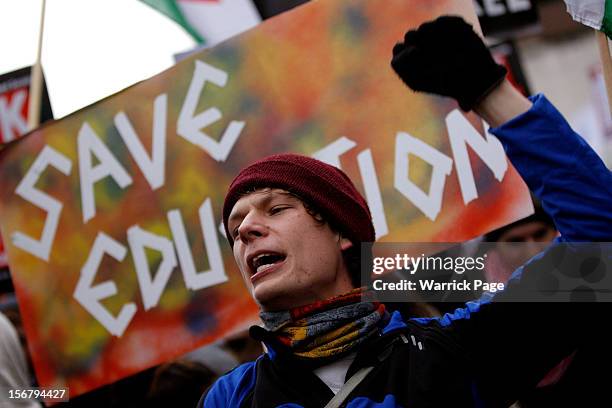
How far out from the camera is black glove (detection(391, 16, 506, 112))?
1645 millimetres

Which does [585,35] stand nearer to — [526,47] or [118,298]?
[526,47]

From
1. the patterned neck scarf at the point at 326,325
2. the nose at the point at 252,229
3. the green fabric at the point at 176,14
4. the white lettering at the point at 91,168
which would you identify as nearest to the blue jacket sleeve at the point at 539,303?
the patterned neck scarf at the point at 326,325

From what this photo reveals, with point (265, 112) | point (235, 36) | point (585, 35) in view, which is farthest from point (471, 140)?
point (585, 35)

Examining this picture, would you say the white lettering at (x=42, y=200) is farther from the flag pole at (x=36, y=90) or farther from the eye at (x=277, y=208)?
the eye at (x=277, y=208)

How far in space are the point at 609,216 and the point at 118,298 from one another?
193 centimetres

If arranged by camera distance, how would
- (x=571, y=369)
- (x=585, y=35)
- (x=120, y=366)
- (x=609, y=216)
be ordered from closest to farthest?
(x=609, y=216) → (x=571, y=369) → (x=120, y=366) → (x=585, y=35)

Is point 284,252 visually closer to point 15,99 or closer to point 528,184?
point 528,184

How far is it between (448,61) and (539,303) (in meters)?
0.50

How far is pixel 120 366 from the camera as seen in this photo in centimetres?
308

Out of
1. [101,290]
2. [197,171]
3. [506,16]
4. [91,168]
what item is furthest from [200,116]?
[506,16]

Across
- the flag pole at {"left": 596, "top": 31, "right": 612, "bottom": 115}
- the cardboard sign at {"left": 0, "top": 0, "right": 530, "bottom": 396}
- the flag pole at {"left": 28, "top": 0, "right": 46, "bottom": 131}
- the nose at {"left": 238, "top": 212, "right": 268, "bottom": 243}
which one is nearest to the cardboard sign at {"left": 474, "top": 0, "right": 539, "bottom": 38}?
the cardboard sign at {"left": 0, "top": 0, "right": 530, "bottom": 396}

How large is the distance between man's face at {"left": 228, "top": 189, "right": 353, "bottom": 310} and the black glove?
459mm

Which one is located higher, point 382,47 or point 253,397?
point 382,47

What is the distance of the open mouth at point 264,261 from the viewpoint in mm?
1934
